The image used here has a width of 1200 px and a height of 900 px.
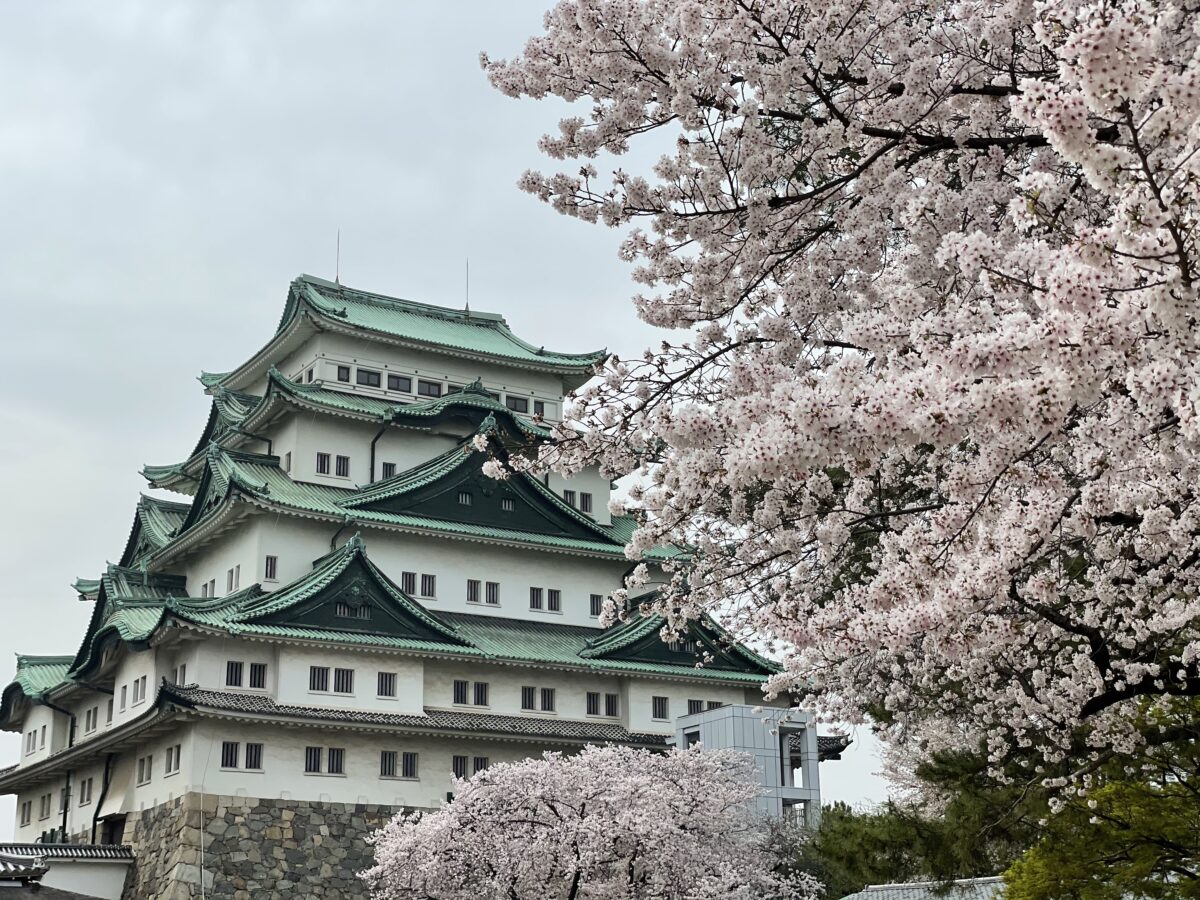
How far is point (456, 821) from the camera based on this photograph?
29.5 meters

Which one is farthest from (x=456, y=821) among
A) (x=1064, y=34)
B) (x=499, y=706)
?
(x=1064, y=34)

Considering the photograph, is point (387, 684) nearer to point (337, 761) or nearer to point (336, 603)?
point (337, 761)

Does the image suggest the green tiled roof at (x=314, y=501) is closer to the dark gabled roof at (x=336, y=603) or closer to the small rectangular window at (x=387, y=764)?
the dark gabled roof at (x=336, y=603)

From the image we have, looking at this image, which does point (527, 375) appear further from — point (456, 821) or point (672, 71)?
point (672, 71)

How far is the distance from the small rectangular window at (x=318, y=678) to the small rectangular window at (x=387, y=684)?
1522mm

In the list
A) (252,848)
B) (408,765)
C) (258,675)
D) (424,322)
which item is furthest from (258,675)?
(424,322)

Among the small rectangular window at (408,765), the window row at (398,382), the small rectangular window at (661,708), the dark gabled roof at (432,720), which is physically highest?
the window row at (398,382)

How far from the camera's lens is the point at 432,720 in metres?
37.3

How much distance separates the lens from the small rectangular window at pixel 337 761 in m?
36.1

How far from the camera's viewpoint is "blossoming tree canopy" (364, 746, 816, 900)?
28250 mm

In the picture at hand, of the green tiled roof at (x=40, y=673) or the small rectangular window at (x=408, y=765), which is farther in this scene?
the green tiled roof at (x=40, y=673)

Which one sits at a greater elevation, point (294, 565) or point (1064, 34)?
point (294, 565)

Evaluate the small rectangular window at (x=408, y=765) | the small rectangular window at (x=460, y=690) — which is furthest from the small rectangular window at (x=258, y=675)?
the small rectangular window at (x=460, y=690)

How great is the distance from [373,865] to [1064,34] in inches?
1311
